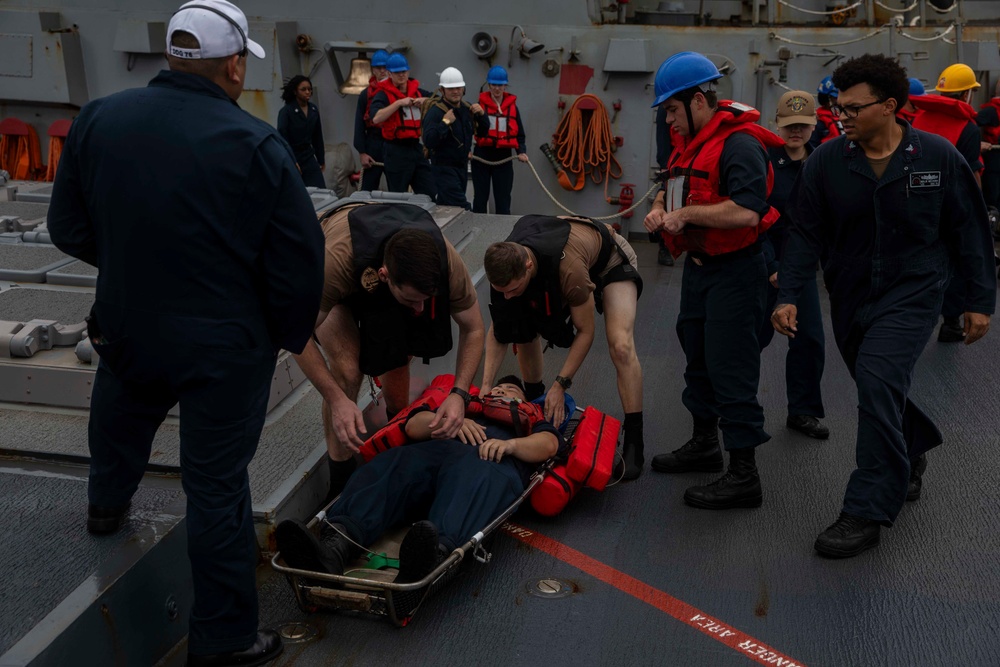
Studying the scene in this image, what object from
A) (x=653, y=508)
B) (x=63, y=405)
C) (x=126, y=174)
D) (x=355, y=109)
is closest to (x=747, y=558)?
(x=653, y=508)

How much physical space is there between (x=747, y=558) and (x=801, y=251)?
1.26 m

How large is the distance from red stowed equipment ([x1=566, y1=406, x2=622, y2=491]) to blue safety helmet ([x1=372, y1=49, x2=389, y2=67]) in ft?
21.1

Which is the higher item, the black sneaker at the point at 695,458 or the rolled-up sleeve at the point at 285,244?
the rolled-up sleeve at the point at 285,244

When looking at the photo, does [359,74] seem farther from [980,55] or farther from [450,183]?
[980,55]

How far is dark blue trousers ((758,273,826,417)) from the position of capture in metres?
5.04

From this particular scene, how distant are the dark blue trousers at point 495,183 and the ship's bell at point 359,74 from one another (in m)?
1.63

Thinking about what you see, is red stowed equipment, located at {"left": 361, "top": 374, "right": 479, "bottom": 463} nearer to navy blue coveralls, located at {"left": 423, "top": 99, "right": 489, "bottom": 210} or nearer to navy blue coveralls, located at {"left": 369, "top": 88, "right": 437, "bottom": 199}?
navy blue coveralls, located at {"left": 423, "top": 99, "right": 489, "bottom": 210}

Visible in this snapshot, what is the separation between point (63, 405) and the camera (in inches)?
174

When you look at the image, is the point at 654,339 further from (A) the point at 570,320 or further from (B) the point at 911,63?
(B) the point at 911,63

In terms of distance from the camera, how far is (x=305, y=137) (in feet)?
31.6

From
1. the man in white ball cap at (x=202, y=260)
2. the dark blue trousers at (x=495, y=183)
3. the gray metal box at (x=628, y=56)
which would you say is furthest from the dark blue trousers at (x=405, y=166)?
the man in white ball cap at (x=202, y=260)

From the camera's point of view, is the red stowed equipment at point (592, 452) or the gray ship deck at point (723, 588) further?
the red stowed equipment at point (592, 452)

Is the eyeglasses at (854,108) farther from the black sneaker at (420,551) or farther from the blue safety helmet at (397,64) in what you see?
the blue safety helmet at (397,64)

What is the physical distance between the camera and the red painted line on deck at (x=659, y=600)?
3.22 metres
